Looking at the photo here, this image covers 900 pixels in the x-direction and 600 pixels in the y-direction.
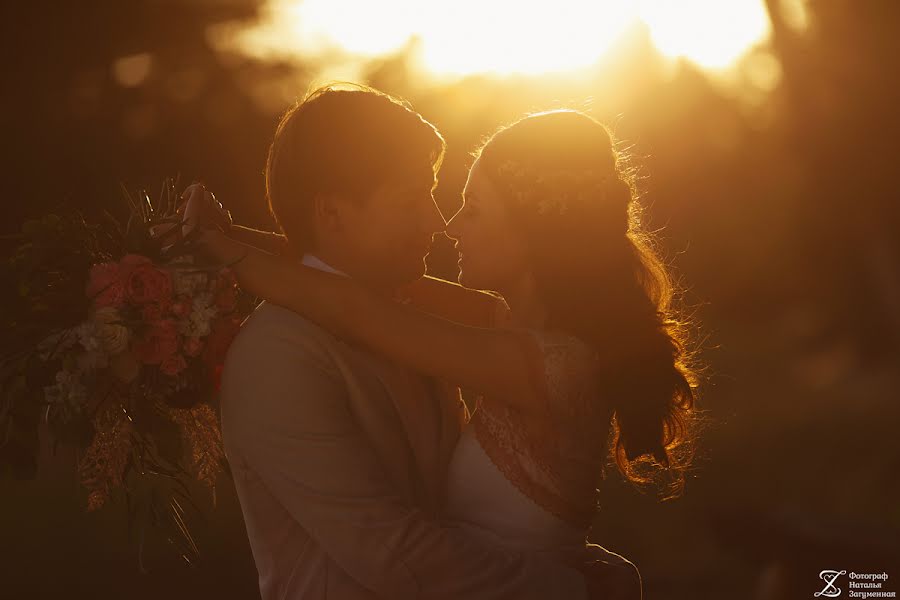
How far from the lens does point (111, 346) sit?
3.84 meters

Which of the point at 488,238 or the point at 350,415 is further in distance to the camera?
the point at 488,238

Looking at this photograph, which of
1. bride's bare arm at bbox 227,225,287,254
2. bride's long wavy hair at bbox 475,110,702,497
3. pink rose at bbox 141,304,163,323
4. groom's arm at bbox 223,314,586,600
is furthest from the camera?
bride's bare arm at bbox 227,225,287,254

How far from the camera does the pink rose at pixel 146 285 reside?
3865 millimetres

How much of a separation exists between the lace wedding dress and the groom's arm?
14.8 inches

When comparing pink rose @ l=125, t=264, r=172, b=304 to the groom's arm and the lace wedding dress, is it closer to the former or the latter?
the groom's arm

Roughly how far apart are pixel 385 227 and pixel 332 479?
3.14 feet

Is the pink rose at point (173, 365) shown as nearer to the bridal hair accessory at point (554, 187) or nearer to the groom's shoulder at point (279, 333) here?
the groom's shoulder at point (279, 333)

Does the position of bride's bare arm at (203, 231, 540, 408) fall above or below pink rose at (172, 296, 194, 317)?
above

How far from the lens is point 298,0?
13.8m

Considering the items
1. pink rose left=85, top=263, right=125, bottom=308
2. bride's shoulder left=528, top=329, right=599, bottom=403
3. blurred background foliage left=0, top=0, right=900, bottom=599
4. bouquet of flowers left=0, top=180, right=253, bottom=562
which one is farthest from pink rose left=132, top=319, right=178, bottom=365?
blurred background foliage left=0, top=0, right=900, bottom=599

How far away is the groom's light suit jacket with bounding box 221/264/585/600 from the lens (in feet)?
12.5

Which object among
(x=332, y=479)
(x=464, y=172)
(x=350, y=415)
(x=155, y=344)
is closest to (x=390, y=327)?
(x=350, y=415)

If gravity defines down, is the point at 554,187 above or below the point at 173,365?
above

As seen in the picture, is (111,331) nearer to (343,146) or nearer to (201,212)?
(201,212)
